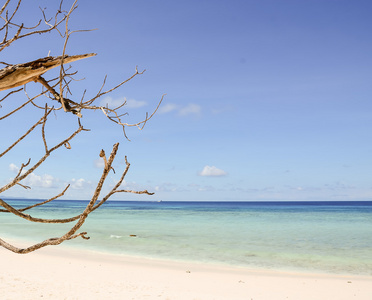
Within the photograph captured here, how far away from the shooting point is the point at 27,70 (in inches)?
58.1

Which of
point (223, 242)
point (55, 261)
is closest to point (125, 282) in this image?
point (55, 261)

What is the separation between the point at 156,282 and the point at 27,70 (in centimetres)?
939

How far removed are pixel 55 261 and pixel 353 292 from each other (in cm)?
901

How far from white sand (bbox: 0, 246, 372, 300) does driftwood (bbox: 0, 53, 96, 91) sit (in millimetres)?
7617

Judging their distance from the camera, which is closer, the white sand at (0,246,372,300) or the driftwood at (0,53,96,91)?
the driftwood at (0,53,96,91)

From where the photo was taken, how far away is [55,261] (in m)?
13.0

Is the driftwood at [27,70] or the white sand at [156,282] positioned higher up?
the driftwood at [27,70]

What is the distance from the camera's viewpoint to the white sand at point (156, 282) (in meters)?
8.77

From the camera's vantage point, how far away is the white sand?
8.77 metres

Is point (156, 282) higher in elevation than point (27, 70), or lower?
lower

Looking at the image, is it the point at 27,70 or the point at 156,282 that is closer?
the point at 27,70

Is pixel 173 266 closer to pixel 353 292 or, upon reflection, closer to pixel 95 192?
pixel 353 292

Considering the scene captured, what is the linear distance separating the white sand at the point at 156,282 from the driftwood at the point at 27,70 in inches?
300

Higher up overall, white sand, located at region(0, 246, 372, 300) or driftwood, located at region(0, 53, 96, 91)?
driftwood, located at region(0, 53, 96, 91)
